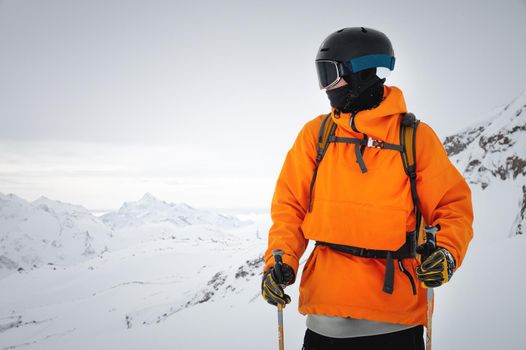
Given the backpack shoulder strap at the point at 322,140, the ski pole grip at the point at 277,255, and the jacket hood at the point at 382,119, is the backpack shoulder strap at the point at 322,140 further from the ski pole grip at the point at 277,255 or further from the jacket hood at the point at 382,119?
the ski pole grip at the point at 277,255

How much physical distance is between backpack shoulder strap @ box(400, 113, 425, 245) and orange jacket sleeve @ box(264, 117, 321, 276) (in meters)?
0.70

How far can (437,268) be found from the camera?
199 cm

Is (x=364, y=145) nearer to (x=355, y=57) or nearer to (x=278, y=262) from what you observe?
(x=355, y=57)

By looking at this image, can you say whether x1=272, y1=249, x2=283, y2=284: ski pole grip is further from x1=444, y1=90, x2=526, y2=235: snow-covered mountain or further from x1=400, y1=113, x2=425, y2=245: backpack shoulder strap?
x1=444, y1=90, x2=526, y2=235: snow-covered mountain

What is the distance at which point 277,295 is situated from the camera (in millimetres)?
2299

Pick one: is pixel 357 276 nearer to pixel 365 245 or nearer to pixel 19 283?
pixel 365 245

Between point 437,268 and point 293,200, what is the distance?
1.15 metres

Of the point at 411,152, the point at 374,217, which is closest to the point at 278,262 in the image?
the point at 374,217

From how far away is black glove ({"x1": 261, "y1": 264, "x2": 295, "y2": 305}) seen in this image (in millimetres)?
2260

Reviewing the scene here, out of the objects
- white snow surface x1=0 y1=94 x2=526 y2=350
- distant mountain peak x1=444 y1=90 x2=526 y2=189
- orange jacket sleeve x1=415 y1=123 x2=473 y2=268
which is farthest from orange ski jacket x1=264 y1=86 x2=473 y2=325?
distant mountain peak x1=444 y1=90 x2=526 y2=189

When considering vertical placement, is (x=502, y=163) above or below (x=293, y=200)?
below

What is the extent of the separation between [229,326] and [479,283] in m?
6.01

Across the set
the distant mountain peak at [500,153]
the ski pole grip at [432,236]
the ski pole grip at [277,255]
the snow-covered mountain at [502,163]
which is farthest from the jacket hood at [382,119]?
the distant mountain peak at [500,153]

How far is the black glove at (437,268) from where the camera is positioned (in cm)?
197
